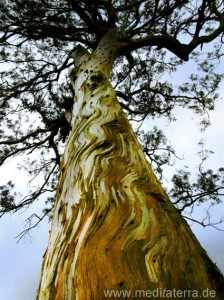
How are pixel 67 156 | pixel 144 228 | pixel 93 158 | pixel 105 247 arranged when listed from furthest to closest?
pixel 67 156
pixel 93 158
pixel 144 228
pixel 105 247

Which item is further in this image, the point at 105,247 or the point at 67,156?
the point at 67,156

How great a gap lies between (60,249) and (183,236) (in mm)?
480

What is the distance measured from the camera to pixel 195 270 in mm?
900

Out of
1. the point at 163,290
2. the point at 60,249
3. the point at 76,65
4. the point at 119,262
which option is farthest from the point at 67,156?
the point at 76,65

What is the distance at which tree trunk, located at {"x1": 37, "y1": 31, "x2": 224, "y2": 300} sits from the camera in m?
0.86

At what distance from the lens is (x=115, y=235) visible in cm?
103

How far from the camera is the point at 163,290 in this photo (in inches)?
32.2

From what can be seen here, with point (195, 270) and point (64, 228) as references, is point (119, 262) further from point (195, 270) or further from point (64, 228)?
point (64, 228)

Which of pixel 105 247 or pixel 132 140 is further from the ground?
pixel 132 140

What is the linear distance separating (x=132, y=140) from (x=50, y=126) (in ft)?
11.8

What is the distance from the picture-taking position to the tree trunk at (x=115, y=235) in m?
0.86

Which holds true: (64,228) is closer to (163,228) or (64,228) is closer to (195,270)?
(163,228)

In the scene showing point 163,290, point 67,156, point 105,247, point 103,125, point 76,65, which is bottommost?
point 163,290

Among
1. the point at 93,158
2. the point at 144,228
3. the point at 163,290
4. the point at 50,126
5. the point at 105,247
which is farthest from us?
the point at 50,126
